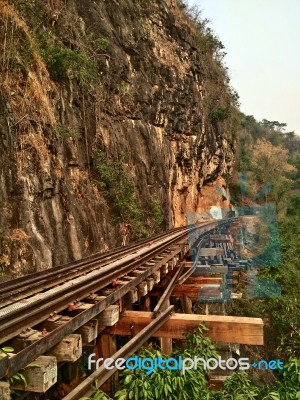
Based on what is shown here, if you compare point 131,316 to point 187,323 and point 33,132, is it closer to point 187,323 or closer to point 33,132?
point 187,323

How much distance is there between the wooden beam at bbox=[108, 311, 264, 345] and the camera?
16.0 feet

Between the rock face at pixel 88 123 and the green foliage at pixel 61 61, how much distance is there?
Answer: 5 cm

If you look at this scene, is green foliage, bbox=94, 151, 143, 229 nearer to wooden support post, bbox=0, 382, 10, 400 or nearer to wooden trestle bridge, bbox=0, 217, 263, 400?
wooden trestle bridge, bbox=0, 217, 263, 400

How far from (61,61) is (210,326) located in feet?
38.9

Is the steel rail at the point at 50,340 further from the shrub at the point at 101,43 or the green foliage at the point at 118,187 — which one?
the shrub at the point at 101,43

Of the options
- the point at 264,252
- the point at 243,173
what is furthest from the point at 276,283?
the point at 243,173

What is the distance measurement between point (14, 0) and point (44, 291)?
11.0m

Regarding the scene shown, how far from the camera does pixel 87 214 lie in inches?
526

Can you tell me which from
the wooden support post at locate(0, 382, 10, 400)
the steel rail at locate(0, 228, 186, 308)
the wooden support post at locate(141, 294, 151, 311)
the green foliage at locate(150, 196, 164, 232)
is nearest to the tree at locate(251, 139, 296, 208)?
the green foliage at locate(150, 196, 164, 232)

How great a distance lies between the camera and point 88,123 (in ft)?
52.1

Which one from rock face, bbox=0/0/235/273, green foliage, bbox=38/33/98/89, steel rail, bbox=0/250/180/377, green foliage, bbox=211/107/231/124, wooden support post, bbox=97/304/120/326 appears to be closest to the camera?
steel rail, bbox=0/250/180/377

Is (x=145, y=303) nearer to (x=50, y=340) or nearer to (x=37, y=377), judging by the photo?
(x=50, y=340)

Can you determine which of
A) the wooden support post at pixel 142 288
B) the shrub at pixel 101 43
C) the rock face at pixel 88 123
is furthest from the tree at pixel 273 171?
the wooden support post at pixel 142 288

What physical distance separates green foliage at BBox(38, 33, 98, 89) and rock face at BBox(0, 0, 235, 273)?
49mm
